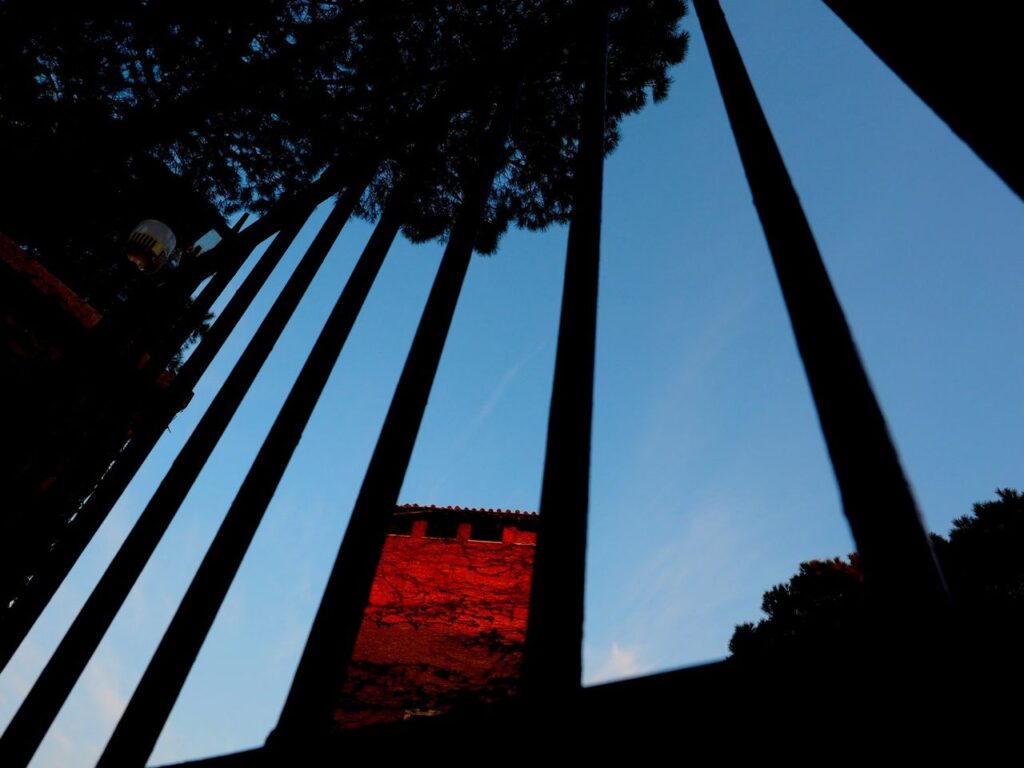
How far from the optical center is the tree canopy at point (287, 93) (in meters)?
3.41

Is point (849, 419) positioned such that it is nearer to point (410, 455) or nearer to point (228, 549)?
point (410, 455)

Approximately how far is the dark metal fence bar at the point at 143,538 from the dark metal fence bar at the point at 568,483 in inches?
31.2

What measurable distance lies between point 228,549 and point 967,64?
4.32 ft

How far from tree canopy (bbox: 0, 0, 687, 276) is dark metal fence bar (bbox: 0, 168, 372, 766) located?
6.21 feet

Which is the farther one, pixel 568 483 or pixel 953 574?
pixel 953 574

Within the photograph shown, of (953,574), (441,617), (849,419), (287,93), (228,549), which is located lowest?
(228,549)

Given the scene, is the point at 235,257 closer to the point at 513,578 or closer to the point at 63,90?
the point at 63,90

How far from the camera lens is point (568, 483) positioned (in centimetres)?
67

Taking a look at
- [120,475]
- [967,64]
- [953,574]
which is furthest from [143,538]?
[953,574]

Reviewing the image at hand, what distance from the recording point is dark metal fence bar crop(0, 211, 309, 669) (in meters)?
1.08

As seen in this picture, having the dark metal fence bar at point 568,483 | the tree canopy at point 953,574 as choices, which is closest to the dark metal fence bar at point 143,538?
the dark metal fence bar at point 568,483

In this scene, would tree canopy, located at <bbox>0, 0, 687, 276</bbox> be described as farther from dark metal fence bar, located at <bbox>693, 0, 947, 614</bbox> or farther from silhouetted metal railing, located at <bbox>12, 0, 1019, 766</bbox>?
dark metal fence bar, located at <bbox>693, 0, 947, 614</bbox>

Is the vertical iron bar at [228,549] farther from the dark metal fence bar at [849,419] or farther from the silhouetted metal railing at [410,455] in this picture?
the dark metal fence bar at [849,419]

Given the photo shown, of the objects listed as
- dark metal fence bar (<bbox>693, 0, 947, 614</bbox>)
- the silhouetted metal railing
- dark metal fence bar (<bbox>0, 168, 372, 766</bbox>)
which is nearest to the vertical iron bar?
the silhouetted metal railing
